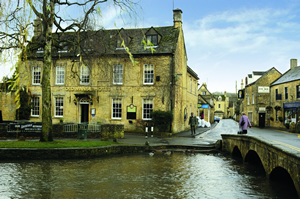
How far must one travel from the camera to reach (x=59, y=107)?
2717 centimetres

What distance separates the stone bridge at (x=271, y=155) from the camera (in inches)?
284

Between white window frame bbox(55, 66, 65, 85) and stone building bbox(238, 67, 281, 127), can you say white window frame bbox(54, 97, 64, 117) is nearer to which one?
white window frame bbox(55, 66, 65, 85)

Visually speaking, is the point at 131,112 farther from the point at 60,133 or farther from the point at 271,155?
the point at 271,155

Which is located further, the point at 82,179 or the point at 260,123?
the point at 260,123

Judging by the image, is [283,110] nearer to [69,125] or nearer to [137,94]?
[137,94]

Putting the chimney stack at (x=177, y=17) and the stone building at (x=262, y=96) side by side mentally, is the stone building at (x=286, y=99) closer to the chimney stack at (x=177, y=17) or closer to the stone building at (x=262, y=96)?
the stone building at (x=262, y=96)

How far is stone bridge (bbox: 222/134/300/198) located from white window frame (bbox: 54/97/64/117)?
17.2 meters

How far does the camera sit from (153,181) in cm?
959

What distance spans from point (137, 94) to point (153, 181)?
16475 mm

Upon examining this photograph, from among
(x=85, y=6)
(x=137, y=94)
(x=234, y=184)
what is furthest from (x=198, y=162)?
(x=137, y=94)

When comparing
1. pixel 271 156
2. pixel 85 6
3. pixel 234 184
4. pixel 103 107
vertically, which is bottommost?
pixel 234 184

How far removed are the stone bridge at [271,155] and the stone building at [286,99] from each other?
2335cm

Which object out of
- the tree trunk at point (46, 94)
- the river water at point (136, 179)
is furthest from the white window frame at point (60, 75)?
the river water at point (136, 179)

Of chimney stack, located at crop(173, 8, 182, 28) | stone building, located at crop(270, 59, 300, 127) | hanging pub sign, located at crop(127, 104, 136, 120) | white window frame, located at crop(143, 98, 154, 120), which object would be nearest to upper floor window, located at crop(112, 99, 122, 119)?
hanging pub sign, located at crop(127, 104, 136, 120)
